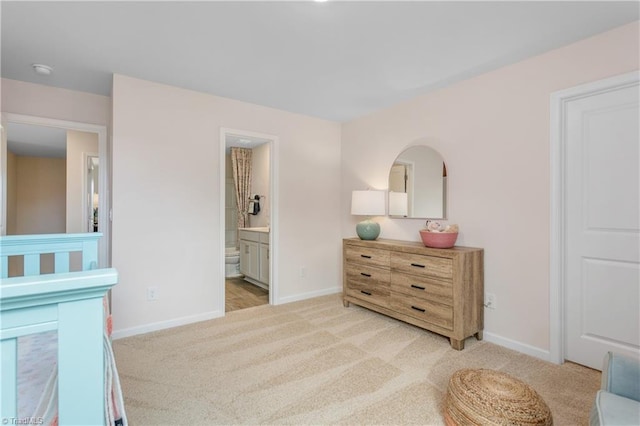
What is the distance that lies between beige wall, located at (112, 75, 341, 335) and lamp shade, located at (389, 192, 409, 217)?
1.09 m

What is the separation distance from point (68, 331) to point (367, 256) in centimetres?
287

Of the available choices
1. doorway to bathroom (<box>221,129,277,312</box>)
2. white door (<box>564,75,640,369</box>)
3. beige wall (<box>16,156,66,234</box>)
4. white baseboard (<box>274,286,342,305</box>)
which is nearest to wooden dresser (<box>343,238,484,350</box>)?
white door (<box>564,75,640,369</box>)

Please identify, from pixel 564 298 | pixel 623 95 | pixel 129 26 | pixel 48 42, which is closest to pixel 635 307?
pixel 564 298

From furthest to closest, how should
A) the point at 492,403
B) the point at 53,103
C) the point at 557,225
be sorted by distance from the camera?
1. the point at 53,103
2. the point at 557,225
3. the point at 492,403

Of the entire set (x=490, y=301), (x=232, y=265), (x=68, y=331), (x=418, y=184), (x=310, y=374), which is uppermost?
(x=418, y=184)

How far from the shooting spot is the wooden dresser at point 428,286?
97.7 inches

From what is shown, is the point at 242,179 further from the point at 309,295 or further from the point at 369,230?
the point at 369,230

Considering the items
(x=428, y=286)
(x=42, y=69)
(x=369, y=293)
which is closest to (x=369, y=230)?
(x=369, y=293)

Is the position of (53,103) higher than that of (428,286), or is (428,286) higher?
(53,103)

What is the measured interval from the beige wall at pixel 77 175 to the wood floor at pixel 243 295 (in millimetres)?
2239

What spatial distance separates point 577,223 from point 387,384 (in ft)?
5.89

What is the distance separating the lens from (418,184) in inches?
129

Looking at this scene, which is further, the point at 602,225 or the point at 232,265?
the point at 232,265

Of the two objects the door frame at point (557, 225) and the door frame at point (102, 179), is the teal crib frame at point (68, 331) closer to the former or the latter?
the door frame at point (557, 225)
